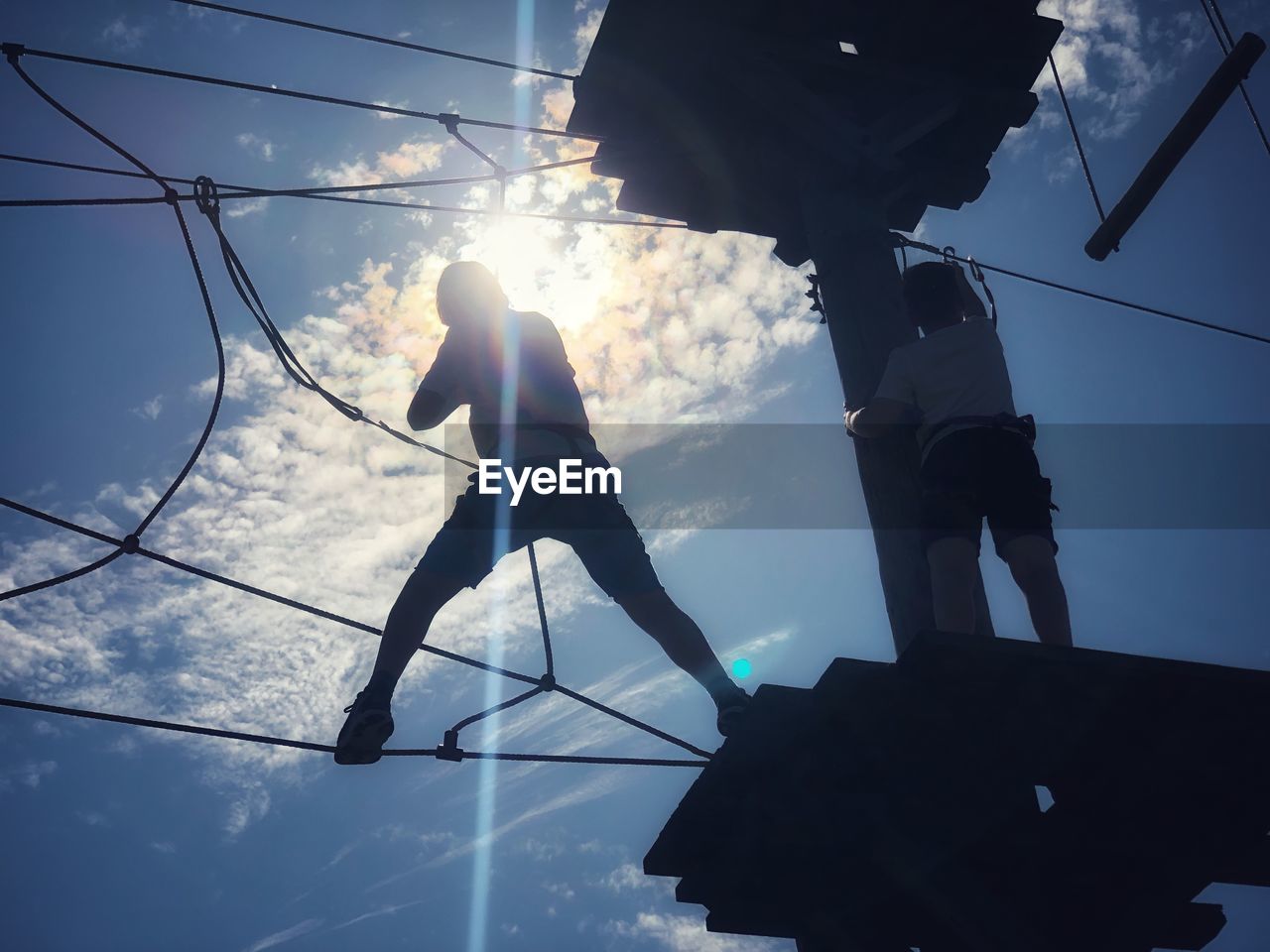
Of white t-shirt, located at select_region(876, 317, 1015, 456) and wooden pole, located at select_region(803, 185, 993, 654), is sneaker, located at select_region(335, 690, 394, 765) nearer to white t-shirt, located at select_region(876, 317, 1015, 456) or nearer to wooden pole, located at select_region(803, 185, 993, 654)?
wooden pole, located at select_region(803, 185, 993, 654)

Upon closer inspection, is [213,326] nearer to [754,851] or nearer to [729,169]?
[729,169]

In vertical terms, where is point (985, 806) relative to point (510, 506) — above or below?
below

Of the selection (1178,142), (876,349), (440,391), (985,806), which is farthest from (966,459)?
(1178,142)

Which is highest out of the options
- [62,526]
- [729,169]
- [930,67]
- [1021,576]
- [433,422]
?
[930,67]

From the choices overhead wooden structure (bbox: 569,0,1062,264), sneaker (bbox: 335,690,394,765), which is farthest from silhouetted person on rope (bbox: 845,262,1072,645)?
sneaker (bbox: 335,690,394,765)

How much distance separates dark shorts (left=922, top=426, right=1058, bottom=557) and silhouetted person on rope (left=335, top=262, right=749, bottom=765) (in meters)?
0.86

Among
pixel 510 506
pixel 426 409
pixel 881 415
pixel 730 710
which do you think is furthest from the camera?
pixel 426 409

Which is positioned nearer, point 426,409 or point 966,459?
point 966,459

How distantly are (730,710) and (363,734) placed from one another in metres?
1.13

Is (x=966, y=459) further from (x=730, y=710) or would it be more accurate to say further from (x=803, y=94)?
(x=803, y=94)

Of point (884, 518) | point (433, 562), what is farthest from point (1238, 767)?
point (433, 562)

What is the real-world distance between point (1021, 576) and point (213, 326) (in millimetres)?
3177

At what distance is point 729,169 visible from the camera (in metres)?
4.65

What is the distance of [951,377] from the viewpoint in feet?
11.1
